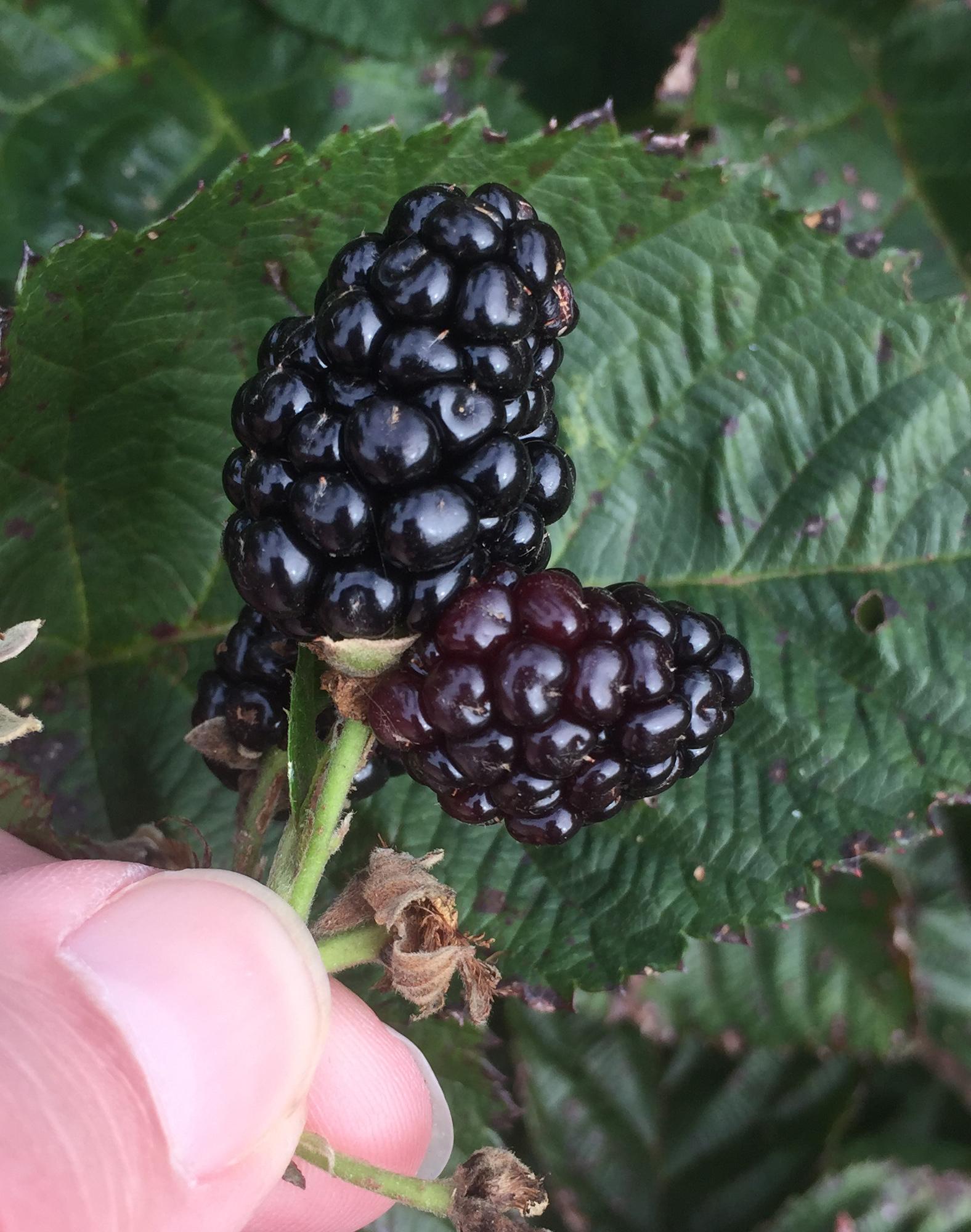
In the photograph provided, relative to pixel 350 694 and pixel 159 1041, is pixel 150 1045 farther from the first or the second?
pixel 350 694

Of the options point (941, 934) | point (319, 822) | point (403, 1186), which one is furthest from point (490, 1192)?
point (941, 934)

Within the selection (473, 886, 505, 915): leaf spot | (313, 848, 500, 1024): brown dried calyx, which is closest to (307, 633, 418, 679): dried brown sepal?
(313, 848, 500, 1024): brown dried calyx

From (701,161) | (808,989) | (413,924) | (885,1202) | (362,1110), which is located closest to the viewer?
(413,924)

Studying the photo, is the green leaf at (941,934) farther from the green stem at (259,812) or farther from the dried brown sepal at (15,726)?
the dried brown sepal at (15,726)

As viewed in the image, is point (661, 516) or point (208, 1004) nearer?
point (208, 1004)

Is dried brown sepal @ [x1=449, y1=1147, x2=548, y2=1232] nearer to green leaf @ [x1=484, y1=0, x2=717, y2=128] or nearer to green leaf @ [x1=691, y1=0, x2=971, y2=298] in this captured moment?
green leaf @ [x1=691, y1=0, x2=971, y2=298]

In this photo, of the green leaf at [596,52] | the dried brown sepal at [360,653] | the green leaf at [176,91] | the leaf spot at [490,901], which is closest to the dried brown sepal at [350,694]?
the dried brown sepal at [360,653]
